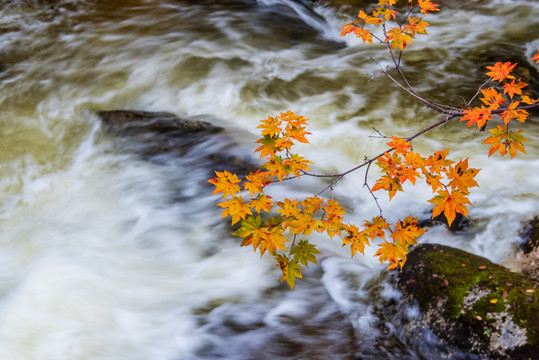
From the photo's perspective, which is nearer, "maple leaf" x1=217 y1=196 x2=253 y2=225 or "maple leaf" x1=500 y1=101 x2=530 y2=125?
"maple leaf" x1=500 y1=101 x2=530 y2=125

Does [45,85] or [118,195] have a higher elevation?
[45,85]

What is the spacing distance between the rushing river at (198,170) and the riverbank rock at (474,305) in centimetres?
26

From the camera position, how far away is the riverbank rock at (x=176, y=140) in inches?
193

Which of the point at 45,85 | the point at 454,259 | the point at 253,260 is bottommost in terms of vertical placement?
the point at 253,260

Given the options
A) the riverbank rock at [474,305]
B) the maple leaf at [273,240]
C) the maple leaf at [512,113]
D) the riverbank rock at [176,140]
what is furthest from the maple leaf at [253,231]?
the riverbank rock at [176,140]

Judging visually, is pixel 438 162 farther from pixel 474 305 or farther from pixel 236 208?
pixel 236 208

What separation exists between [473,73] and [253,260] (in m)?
4.21

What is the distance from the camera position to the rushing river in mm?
3229

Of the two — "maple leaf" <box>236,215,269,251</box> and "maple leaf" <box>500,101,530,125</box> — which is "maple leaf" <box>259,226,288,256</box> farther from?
"maple leaf" <box>500,101,530,125</box>

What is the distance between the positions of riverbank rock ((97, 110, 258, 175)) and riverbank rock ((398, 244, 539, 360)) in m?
2.29

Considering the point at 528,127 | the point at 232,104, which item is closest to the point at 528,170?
the point at 528,127

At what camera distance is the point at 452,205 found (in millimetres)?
2240

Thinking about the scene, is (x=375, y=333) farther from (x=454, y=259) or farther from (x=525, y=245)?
(x=525, y=245)

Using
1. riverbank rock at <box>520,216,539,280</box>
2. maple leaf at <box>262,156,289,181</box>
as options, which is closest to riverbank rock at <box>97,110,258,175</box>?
maple leaf at <box>262,156,289,181</box>
